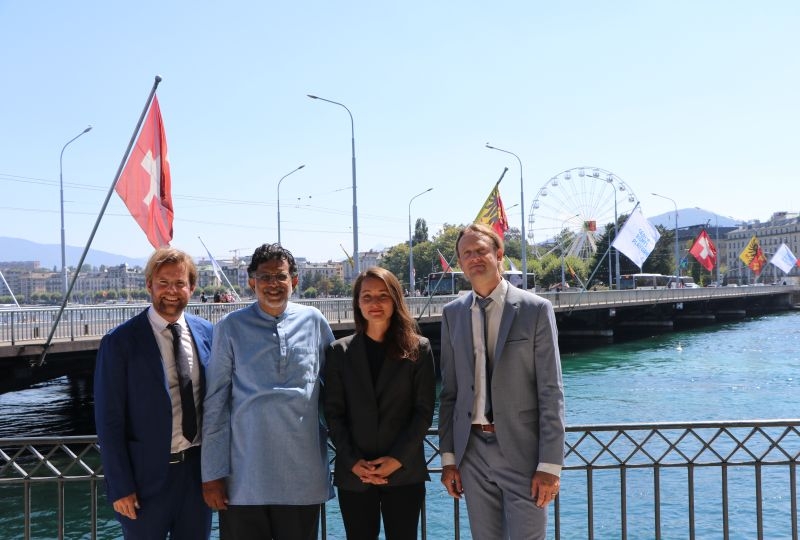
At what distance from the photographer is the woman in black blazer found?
365 cm

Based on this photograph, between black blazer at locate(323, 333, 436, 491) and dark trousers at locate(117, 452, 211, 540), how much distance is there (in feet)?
2.36

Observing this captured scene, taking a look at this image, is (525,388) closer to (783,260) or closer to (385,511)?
(385,511)

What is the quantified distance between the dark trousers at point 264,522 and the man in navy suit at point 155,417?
21 cm

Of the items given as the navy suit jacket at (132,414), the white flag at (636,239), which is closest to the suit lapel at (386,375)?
the navy suit jacket at (132,414)

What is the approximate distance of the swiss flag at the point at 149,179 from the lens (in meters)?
12.6

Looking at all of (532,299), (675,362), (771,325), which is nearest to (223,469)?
(532,299)

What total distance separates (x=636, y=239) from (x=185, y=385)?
111ft

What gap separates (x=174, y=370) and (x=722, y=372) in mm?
29919

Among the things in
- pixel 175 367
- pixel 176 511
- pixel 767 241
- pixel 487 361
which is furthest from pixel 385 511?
pixel 767 241

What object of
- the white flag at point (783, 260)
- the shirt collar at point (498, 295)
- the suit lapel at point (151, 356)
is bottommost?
the suit lapel at point (151, 356)

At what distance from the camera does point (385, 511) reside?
3.71 m

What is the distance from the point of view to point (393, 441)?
3.68m

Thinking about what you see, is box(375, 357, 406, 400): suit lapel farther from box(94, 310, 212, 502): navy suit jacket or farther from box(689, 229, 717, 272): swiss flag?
box(689, 229, 717, 272): swiss flag

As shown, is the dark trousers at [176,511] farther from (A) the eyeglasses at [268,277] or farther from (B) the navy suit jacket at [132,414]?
(A) the eyeglasses at [268,277]
